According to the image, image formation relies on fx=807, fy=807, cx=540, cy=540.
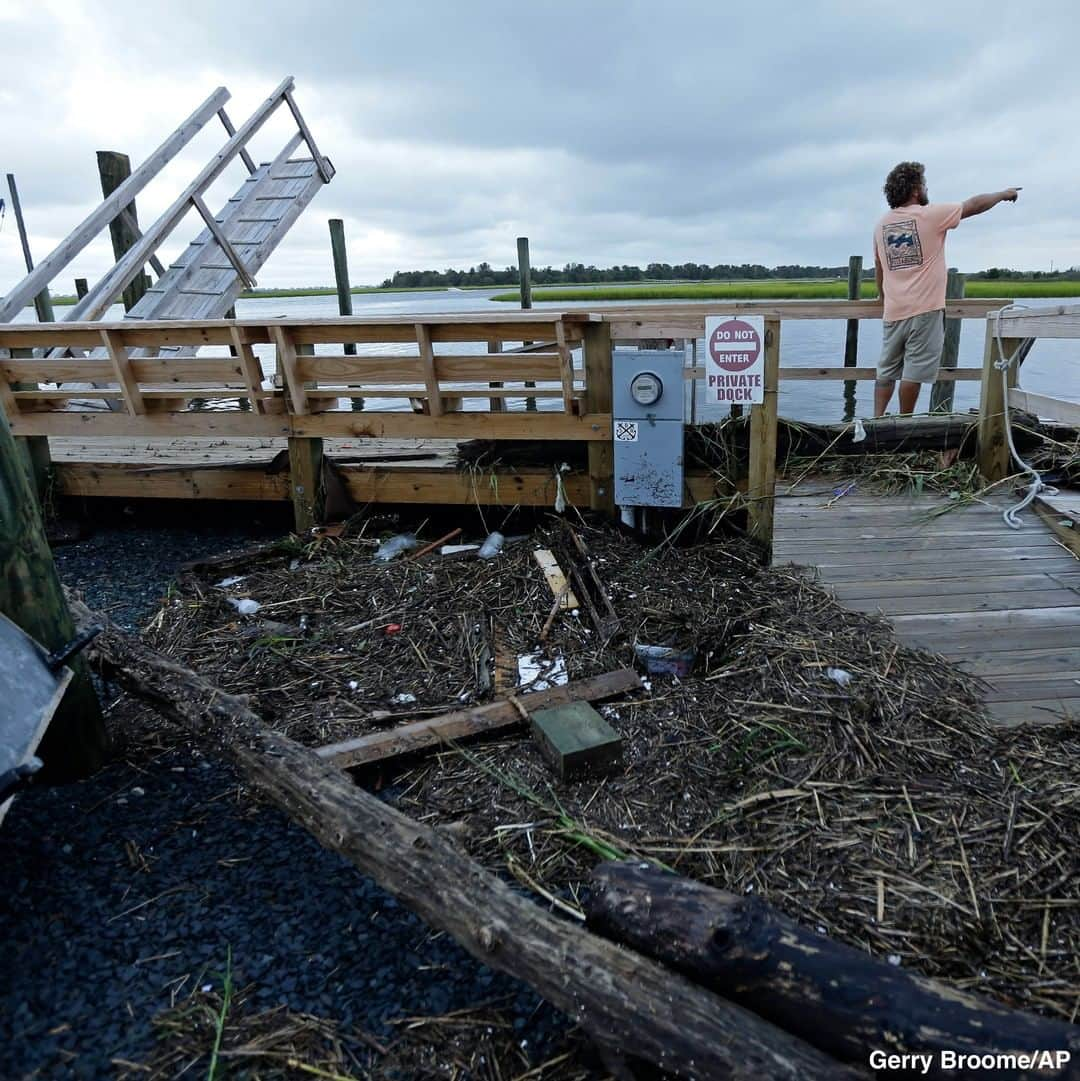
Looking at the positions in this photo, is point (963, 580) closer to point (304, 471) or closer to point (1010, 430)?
point (1010, 430)

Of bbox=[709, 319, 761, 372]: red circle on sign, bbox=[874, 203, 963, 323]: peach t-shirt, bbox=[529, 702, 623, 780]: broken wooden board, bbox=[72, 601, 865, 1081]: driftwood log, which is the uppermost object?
bbox=[874, 203, 963, 323]: peach t-shirt

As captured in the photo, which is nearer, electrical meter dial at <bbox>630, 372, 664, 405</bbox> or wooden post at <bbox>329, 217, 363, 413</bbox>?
electrical meter dial at <bbox>630, 372, 664, 405</bbox>

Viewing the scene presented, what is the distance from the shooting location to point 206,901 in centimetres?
264

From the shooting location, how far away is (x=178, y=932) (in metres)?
2.50

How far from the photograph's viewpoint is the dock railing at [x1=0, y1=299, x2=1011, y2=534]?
16.6ft

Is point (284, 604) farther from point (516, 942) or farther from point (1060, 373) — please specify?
point (1060, 373)

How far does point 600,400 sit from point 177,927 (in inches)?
151

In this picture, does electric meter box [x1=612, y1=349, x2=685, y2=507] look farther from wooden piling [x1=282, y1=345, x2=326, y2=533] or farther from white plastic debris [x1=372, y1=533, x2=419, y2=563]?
wooden piling [x1=282, y1=345, x2=326, y2=533]

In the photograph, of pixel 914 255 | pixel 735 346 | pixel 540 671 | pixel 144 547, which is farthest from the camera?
pixel 144 547

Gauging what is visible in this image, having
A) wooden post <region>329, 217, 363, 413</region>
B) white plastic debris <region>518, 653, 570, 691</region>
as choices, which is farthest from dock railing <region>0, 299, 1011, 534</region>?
wooden post <region>329, 217, 363, 413</region>

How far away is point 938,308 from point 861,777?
4392 millimetres

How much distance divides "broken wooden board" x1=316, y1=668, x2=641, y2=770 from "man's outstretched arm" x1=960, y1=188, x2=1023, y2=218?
4.39 metres

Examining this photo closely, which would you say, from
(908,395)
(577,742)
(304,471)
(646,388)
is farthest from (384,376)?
(908,395)

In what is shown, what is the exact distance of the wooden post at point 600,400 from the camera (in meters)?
5.17
